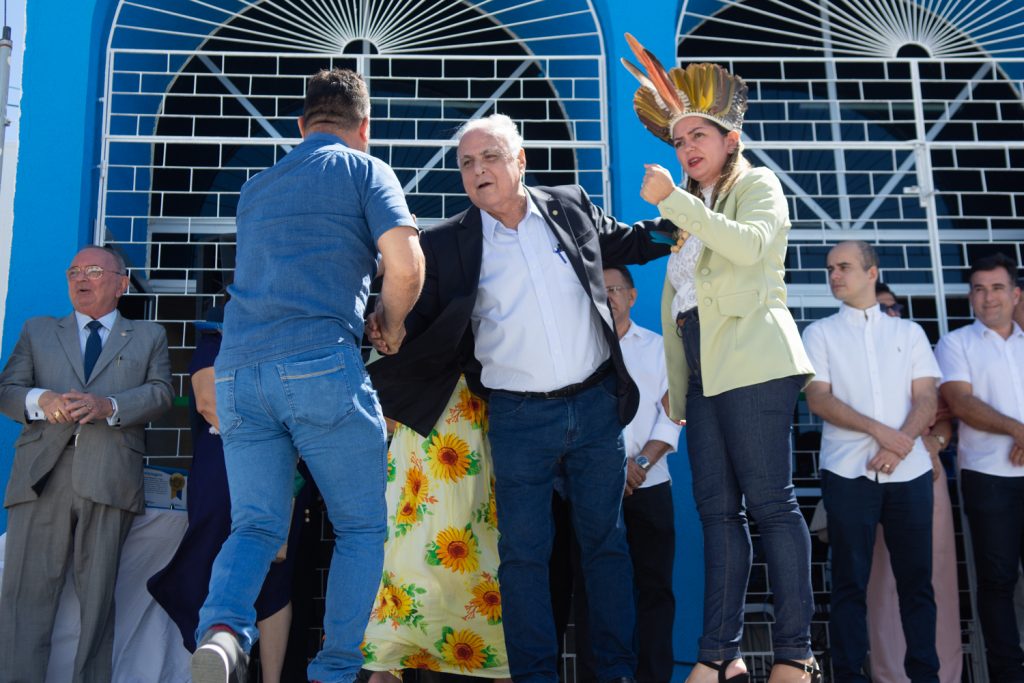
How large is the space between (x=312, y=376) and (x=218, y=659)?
779mm

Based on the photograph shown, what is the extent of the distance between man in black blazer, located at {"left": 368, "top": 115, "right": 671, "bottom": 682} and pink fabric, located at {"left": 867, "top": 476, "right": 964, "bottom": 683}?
1.66m

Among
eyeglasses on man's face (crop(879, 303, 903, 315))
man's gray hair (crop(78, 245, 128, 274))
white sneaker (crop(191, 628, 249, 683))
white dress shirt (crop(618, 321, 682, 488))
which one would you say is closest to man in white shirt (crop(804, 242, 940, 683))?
eyeglasses on man's face (crop(879, 303, 903, 315))

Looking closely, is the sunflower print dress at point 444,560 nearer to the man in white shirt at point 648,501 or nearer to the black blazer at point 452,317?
the black blazer at point 452,317

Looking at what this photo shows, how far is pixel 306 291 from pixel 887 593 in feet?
10.1

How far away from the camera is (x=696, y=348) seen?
361 centimetres

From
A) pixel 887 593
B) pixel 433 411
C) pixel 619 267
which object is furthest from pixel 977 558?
pixel 433 411

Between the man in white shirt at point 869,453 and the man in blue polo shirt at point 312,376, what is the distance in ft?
7.12

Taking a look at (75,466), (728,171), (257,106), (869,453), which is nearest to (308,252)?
(728,171)

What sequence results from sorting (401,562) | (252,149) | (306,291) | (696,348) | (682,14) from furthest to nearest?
1. (252,149)
2. (682,14)
3. (401,562)
4. (696,348)
5. (306,291)

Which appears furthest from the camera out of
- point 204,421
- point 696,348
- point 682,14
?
point 682,14

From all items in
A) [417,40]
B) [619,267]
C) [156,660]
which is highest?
[417,40]

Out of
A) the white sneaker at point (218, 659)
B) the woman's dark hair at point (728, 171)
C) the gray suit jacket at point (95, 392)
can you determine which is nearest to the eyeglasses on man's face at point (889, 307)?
the woman's dark hair at point (728, 171)

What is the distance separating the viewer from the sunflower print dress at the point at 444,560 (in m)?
3.87

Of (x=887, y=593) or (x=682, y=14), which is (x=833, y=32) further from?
(x=887, y=593)
